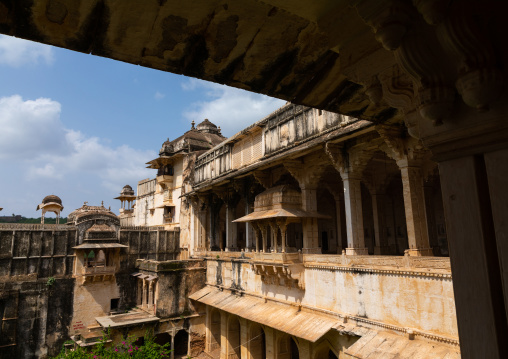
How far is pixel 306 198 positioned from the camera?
1362cm

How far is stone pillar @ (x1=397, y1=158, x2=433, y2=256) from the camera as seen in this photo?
9.60m

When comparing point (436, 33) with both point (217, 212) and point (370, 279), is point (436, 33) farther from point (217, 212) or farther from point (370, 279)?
point (217, 212)

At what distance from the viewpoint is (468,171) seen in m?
1.54

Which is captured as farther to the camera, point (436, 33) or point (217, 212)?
point (217, 212)

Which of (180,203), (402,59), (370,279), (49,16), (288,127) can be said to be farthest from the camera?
(180,203)

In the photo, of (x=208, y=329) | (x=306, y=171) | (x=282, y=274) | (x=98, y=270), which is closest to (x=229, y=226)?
(x=208, y=329)

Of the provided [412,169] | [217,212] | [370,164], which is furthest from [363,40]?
[217,212]

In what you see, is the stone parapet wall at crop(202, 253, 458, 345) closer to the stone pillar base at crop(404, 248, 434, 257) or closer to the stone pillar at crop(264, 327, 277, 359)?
the stone pillar base at crop(404, 248, 434, 257)

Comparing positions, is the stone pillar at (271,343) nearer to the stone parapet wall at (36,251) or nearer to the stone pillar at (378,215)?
the stone pillar at (378,215)

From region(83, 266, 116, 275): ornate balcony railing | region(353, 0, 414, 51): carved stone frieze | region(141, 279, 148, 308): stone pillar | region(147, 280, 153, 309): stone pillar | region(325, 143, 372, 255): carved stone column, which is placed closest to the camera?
region(353, 0, 414, 51): carved stone frieze

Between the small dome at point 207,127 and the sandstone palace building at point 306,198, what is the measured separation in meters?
2.66

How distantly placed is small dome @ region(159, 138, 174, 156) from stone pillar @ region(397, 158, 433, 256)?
23396mm

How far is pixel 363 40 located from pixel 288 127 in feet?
39.1

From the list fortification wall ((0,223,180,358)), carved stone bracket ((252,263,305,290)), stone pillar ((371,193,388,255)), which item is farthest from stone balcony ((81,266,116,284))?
stone pillar ((371,193,388,255))
